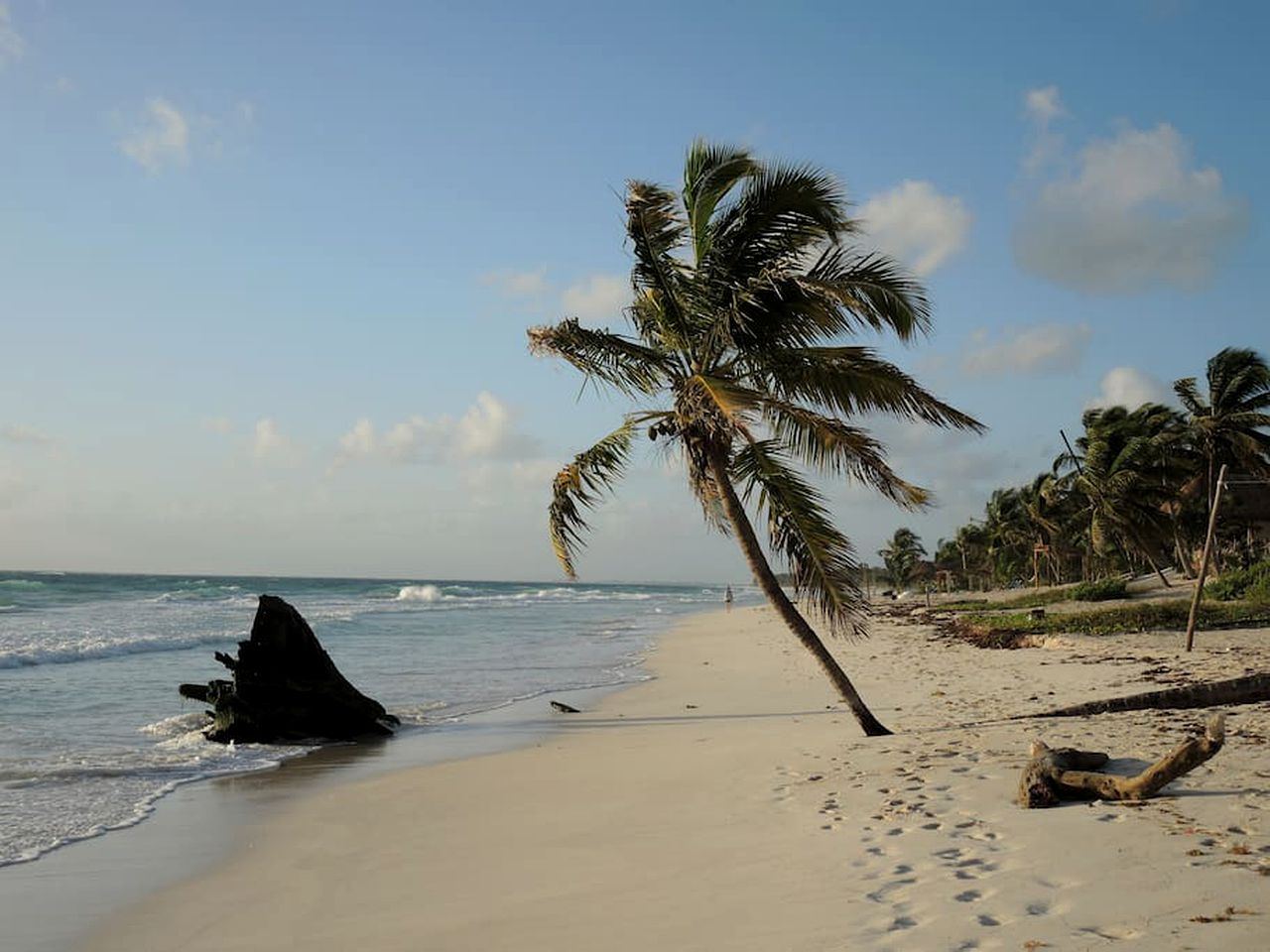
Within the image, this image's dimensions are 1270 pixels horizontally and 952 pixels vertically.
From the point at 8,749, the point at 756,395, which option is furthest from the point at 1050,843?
the point at 8,749

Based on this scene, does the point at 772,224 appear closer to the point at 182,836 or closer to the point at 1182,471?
the point at 182,836

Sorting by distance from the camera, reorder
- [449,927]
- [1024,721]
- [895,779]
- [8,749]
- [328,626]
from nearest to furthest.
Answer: [449,927] < [895,779] < [1024,721] < [8,749] < [328,626]

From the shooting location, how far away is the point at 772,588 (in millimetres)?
10312

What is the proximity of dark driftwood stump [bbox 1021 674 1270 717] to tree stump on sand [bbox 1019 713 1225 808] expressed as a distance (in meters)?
3.98

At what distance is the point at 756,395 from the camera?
876 centimetres

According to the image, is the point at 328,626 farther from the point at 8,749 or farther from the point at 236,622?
the point at 8,749

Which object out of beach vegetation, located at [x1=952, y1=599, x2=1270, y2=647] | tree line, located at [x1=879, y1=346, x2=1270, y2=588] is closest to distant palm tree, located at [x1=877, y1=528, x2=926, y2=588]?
tree line, located at [x1=879, y1=346, x2=1270, y2=588]

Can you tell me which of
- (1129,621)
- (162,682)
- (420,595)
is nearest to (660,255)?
(162,682)

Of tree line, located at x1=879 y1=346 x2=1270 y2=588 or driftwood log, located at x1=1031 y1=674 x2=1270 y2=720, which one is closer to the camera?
driftwood log, located at x1=1031 y1=674 x2=1270 y2=720

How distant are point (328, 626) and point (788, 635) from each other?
18743 millimetres

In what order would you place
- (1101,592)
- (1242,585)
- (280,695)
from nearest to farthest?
(280,695)
(1242,585)
(1101,592)

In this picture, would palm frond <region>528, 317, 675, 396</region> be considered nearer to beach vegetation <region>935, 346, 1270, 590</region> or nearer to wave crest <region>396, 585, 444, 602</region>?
beach vegetation <region>935, 346, 1270, 590</region>

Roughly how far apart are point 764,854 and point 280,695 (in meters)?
9.92

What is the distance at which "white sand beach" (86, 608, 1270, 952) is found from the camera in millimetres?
4465
